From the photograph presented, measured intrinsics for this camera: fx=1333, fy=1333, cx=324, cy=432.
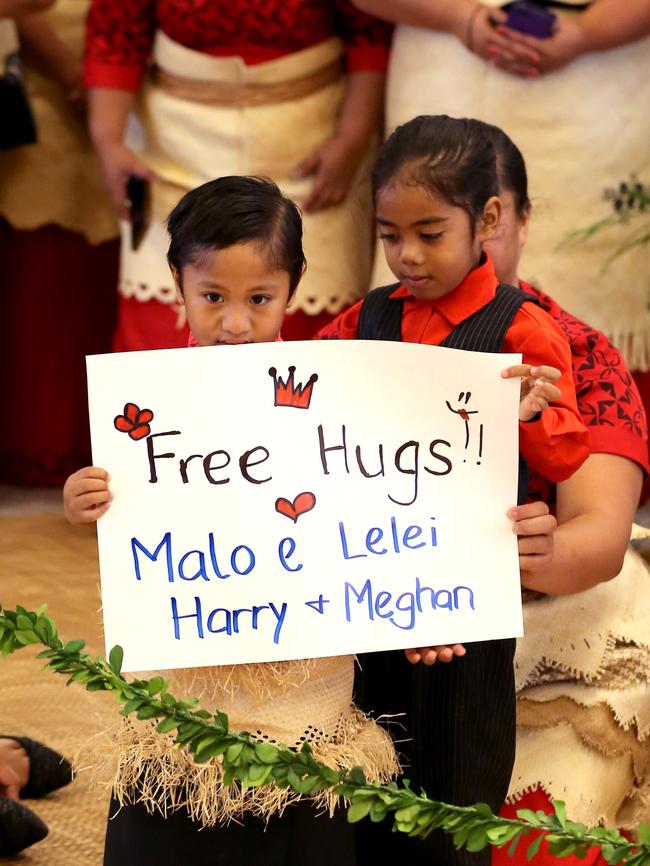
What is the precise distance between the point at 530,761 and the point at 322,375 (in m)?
0.59

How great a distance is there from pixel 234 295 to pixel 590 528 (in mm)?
427

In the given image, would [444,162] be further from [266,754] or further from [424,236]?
[266,754]

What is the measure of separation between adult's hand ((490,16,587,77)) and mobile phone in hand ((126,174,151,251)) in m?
0.67

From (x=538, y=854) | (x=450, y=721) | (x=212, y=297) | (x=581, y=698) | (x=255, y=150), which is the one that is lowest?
(x=538, y=854)

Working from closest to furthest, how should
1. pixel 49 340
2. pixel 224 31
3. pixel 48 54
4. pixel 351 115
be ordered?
pixel 224 31, pixel 351 115, pixel 48 54, pixel 49 340

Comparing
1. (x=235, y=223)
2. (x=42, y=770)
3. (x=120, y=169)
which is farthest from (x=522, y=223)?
(x=120, y=169)

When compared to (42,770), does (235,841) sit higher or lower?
higher

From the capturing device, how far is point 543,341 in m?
1.18

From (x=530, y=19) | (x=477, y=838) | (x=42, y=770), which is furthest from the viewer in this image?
(x=530, y=19)

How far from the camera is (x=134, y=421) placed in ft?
3.29

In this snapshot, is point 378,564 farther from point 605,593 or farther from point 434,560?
point 605,593

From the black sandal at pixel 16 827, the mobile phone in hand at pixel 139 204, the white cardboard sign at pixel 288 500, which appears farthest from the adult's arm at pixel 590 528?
the mobile phone in hand at pixel 139 204

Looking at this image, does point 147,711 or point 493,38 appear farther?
point 493,38

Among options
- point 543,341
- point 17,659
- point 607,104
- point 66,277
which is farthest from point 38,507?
point 543,341
